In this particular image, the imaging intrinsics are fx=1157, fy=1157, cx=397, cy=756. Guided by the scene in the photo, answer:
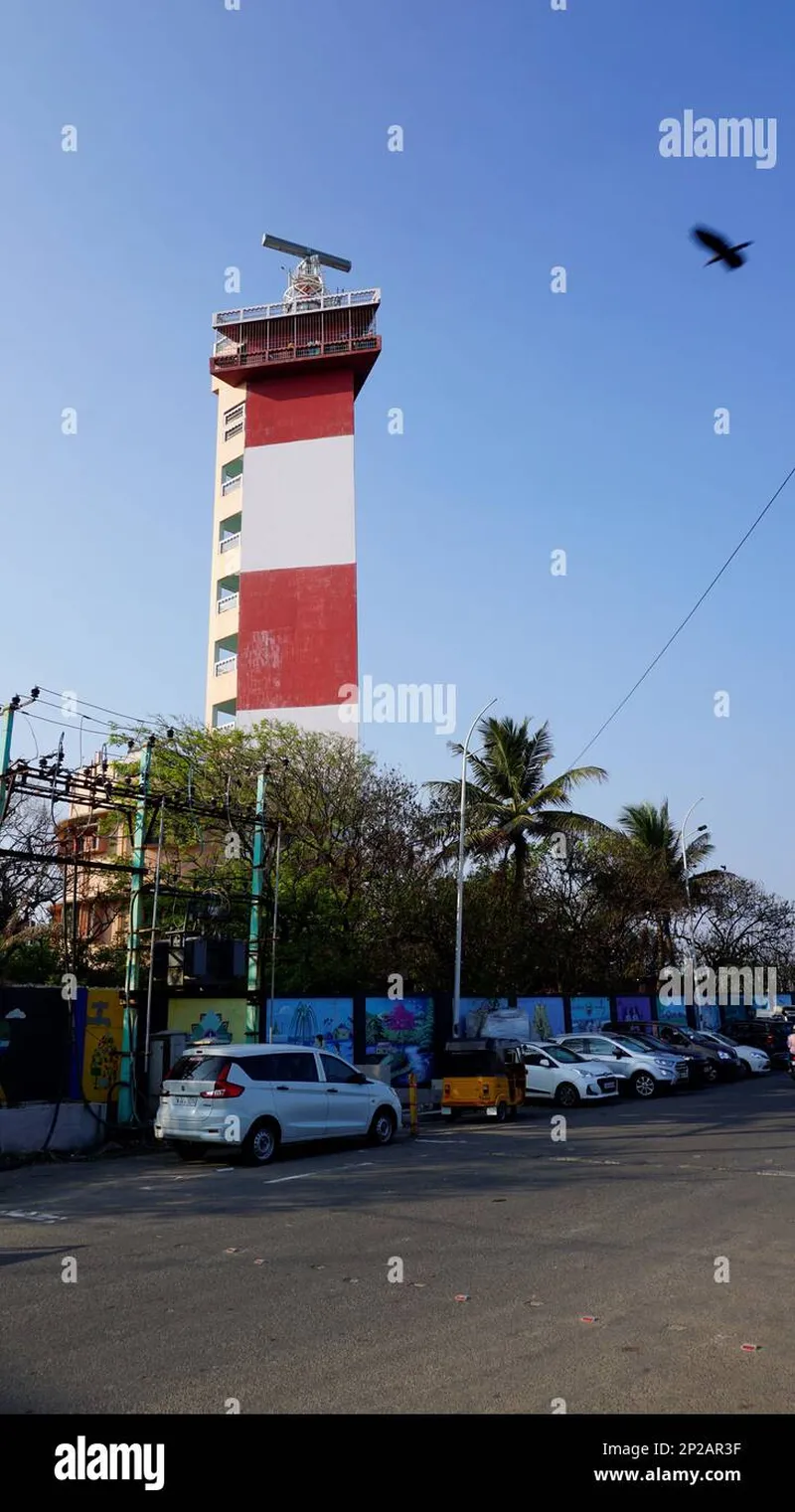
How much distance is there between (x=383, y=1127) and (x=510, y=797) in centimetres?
2246

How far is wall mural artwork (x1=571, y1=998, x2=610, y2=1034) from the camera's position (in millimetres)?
38281

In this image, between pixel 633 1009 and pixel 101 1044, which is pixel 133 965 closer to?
pixel 101 1044

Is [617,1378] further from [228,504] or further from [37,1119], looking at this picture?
[228,504]

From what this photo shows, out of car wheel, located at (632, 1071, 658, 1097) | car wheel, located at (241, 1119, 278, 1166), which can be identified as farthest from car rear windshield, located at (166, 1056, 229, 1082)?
car wheel, located at (632, 1071, 658, 1097)

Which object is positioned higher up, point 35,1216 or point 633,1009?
point 35,1216

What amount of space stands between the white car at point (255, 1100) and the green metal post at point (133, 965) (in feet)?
8.20

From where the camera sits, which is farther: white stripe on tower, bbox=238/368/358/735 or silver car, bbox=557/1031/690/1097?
white stripe on tower, bbox=238/368/358/735

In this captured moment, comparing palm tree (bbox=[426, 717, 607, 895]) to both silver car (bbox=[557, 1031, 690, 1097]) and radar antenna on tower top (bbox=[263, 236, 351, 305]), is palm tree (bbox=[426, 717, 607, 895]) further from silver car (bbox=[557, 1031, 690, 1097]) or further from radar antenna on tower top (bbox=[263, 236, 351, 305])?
radar antenna on tower top (bbox=[263, 236, 351, 305])

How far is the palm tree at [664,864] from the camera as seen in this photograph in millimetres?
44688

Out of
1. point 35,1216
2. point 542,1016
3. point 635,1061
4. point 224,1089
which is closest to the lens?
point 35,1216

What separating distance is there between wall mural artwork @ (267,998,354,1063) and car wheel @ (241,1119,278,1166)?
8133 millimetres

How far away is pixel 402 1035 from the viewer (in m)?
29.5

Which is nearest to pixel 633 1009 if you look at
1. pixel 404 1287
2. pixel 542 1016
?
pixel 542 1016
